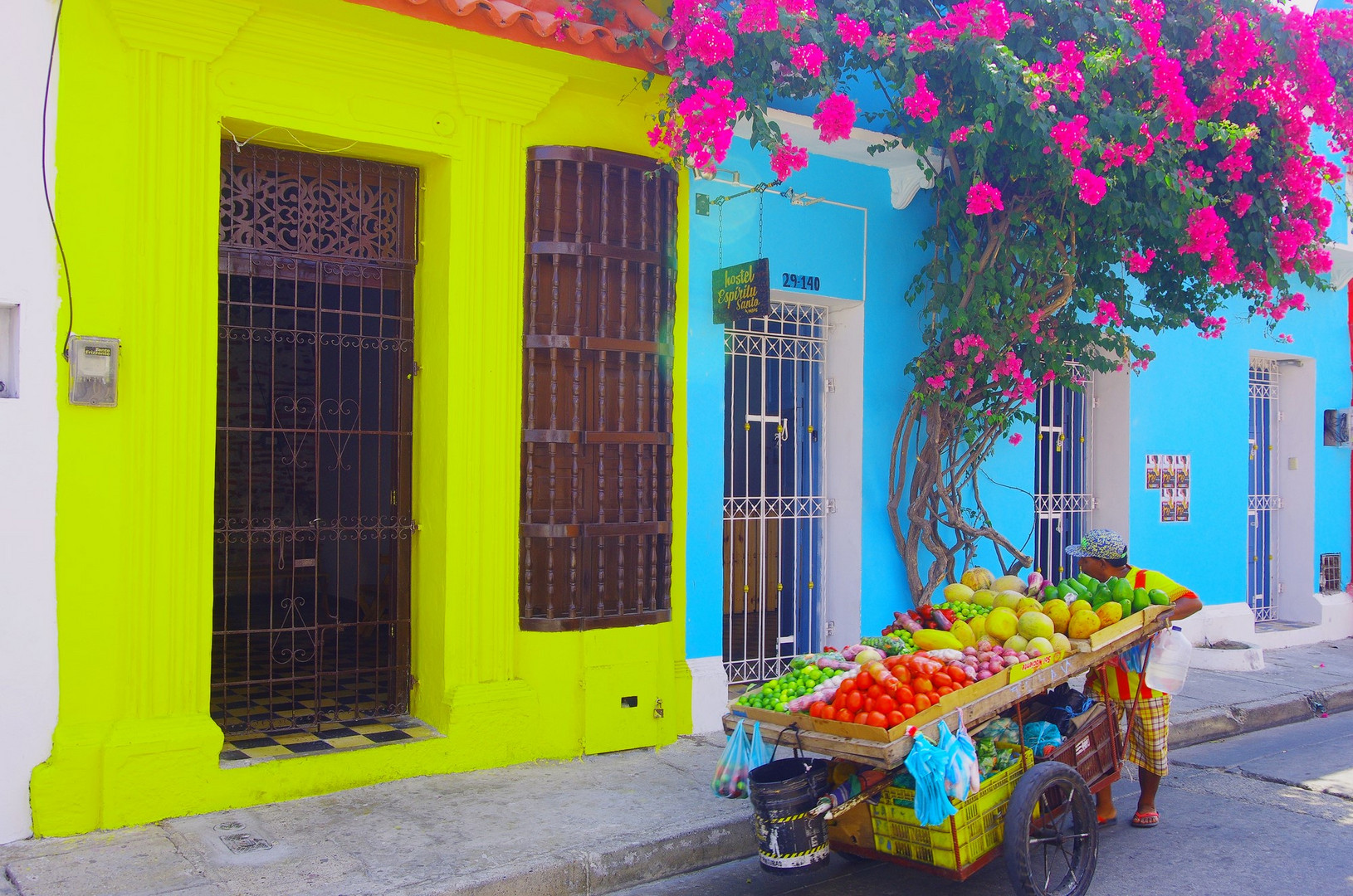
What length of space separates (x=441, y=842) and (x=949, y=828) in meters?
2.23

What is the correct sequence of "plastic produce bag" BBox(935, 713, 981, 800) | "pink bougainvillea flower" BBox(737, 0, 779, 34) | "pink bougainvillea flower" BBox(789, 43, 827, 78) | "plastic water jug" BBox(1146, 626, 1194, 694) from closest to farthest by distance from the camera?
"plastic produce bag" BBox(935, 713, 981, 800) → "plastic water jug" BBox(1146, 626, 1194, 694) → "pink bougainvillea flower" BBox(737, 0, 779, 34) → "pink bougainvillea flower" BBox(789, 43, 827, 78)

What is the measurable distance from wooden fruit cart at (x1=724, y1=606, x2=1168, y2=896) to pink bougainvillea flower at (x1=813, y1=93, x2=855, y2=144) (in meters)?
3.28

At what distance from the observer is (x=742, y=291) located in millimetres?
6754

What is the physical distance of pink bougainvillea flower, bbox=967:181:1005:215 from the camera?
705cm

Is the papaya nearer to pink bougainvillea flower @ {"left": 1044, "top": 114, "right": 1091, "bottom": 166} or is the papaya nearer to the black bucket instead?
the black bucket

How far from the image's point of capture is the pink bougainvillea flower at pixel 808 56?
20.2 feet

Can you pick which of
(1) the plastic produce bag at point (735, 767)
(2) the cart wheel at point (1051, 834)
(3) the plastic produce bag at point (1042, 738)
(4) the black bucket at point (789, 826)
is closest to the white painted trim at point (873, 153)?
(3) the plastic produce bag at point (1042, 738)

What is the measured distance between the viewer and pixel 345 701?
673cm

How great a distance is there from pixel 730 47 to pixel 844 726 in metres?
3.73

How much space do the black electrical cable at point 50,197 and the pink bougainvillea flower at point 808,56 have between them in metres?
3.65

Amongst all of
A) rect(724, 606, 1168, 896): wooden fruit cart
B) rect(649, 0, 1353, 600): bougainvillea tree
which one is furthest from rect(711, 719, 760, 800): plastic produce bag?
rect(649, 0, 1353, 600): bougainvillea tree

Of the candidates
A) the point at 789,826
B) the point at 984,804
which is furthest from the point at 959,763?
the point at 789,826

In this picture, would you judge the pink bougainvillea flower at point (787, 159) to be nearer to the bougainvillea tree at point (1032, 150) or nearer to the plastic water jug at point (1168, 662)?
the bougainvillea tree at point (1032, 150)

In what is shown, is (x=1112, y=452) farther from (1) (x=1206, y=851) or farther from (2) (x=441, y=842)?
(2) (x=441, y=842)
